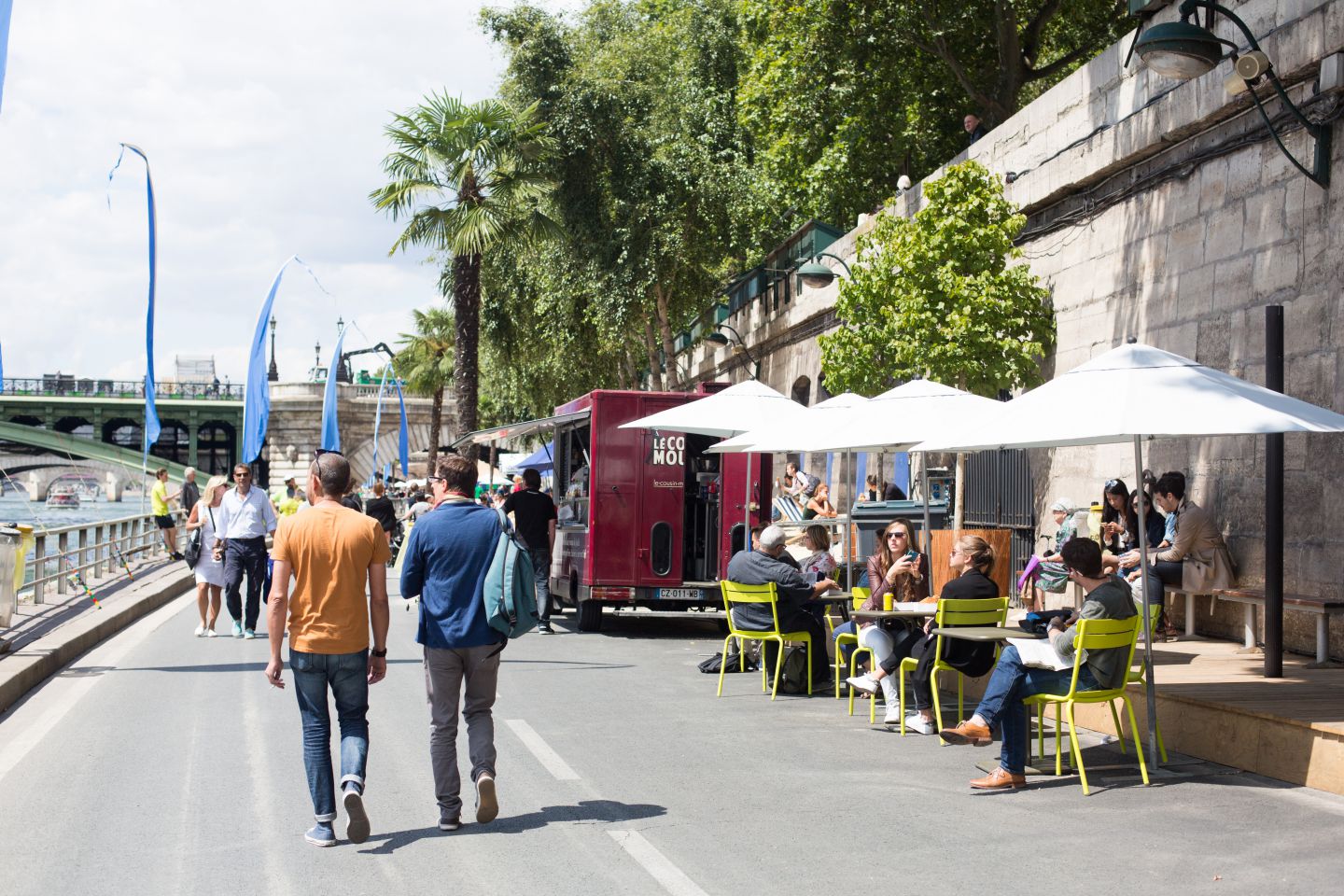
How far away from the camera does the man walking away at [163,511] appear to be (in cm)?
2514

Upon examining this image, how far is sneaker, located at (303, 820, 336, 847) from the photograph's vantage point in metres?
5.75

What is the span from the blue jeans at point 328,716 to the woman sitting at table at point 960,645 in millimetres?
3847

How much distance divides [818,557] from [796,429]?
116cm

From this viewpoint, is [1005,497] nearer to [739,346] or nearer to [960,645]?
[960,645]

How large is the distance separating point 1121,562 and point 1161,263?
10.9 ft

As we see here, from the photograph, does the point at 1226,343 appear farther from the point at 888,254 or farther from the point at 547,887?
the point at 547,887

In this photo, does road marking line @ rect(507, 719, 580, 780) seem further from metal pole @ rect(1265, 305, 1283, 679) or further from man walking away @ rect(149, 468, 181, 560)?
man walking away @ rect(149, 468, 181, 560)

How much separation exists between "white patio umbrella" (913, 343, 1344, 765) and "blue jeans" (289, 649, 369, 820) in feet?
11.9

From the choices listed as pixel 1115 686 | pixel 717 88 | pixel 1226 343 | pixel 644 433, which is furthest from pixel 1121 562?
pixel 717 88

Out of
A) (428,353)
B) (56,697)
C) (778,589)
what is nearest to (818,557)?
(778,589)

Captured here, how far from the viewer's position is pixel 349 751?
232 inches

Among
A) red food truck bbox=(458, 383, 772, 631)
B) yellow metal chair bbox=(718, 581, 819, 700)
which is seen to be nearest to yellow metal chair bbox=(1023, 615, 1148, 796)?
yellow metal chair bbox=(718, 581, 819, 700)

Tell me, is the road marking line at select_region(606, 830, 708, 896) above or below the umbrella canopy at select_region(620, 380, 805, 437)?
below

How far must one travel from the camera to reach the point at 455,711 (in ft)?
20.3
